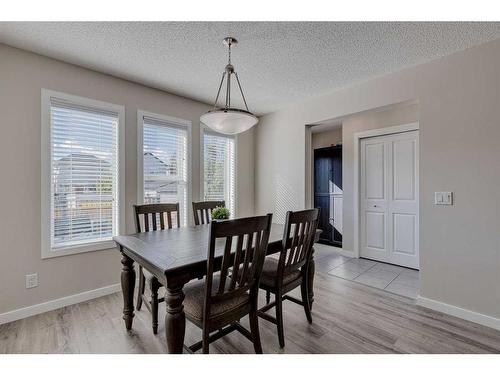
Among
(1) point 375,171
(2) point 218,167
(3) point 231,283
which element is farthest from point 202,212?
(1) point 375,171

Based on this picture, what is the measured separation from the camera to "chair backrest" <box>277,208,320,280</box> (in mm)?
1759

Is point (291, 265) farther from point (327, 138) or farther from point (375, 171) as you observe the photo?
point (327, 138)

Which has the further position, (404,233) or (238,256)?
(404,233)

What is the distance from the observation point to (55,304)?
2.32 meters

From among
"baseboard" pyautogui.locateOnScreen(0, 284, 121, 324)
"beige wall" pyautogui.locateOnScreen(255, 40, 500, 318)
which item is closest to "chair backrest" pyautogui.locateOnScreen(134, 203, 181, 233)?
"baseboard" pyautogui.locateOnScreen(0, 284, 121, 324)

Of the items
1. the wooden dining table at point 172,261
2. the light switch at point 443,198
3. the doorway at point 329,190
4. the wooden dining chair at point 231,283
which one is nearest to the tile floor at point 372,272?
the doorway at point 329,190

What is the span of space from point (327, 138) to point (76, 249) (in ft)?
15.6

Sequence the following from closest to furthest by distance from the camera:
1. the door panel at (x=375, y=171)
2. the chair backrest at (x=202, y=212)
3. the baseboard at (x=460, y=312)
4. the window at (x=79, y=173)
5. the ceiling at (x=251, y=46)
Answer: the ceiling at (x=251, y=46), the baseboard at (x=460, y=312), the window at (x=79, y=173), the chair backrest at (x=202, y=212), the door panel at (x=375, y=171)

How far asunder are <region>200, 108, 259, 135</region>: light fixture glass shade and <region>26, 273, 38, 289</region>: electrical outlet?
214 cm

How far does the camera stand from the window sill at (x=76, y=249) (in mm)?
2299

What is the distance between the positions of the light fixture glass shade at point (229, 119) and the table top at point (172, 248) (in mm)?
966

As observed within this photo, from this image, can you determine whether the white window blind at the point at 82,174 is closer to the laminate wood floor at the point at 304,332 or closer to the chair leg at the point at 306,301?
the laminate wood floor at the point at 304,332
